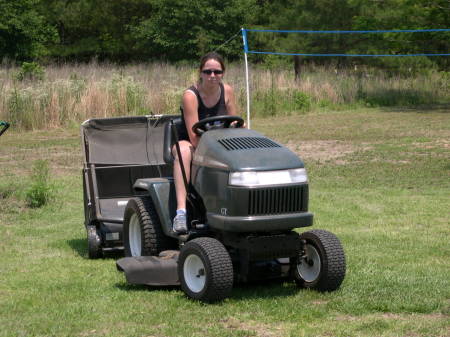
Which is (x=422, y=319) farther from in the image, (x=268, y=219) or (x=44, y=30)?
(x=44, y=30)

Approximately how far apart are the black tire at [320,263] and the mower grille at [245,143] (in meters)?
0.70

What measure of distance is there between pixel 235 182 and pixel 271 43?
110 ft

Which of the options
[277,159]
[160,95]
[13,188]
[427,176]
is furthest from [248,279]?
[160,95]

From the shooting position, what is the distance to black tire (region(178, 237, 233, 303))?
A: 5465 mm

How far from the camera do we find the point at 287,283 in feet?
20.4

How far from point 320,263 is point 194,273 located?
0.85 meters

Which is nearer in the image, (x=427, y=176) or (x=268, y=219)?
(x=268, y=219)

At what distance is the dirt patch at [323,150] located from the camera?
14906mm

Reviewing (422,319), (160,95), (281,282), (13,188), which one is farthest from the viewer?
(160,95)

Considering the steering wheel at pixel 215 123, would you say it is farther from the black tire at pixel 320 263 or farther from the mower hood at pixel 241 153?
the black tire at pixel 320 263

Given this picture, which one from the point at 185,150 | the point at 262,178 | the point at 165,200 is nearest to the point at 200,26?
the point at 165,200

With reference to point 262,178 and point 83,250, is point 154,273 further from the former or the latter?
point 83,250

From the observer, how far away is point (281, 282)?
20.5 ft

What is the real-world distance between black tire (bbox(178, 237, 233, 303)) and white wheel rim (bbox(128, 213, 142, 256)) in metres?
1.07
